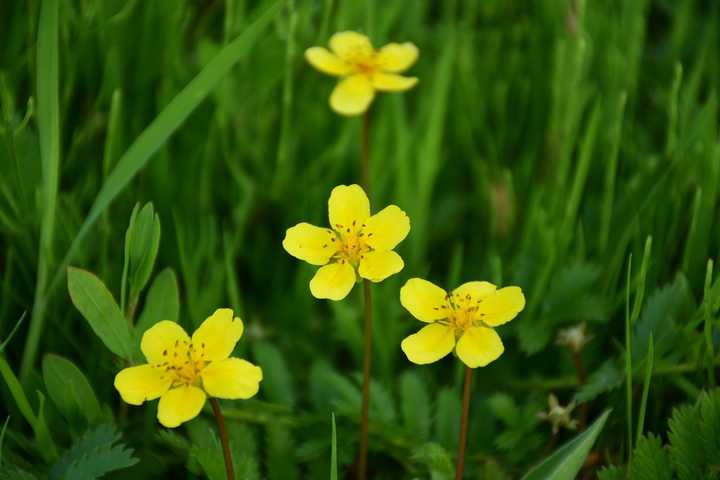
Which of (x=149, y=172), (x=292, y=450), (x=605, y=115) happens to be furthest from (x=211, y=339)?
(x=605, y=115)

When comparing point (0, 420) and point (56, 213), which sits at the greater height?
point (56, 213)

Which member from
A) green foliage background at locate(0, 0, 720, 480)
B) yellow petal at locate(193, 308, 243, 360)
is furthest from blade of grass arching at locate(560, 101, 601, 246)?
yellow petal at locate(193, 308, 243, 360)

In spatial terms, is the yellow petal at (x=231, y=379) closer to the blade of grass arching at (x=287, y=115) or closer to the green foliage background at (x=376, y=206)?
the green foliage background at (x=376, y=206)

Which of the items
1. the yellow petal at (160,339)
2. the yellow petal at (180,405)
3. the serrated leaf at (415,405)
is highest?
the yellow petal at (160,339)

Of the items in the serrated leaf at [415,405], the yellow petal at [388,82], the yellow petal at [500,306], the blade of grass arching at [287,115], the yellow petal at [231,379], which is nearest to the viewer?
the yellow petal at [231,379]

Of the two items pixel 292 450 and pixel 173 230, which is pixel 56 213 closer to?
pixel 173 230

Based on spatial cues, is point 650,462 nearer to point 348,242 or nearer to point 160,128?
point 348,242

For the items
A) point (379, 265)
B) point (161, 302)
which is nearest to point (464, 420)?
point (379, 265)

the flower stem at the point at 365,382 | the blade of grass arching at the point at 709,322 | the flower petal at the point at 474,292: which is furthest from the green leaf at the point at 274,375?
the blade of grass arching at the point at 709,322
